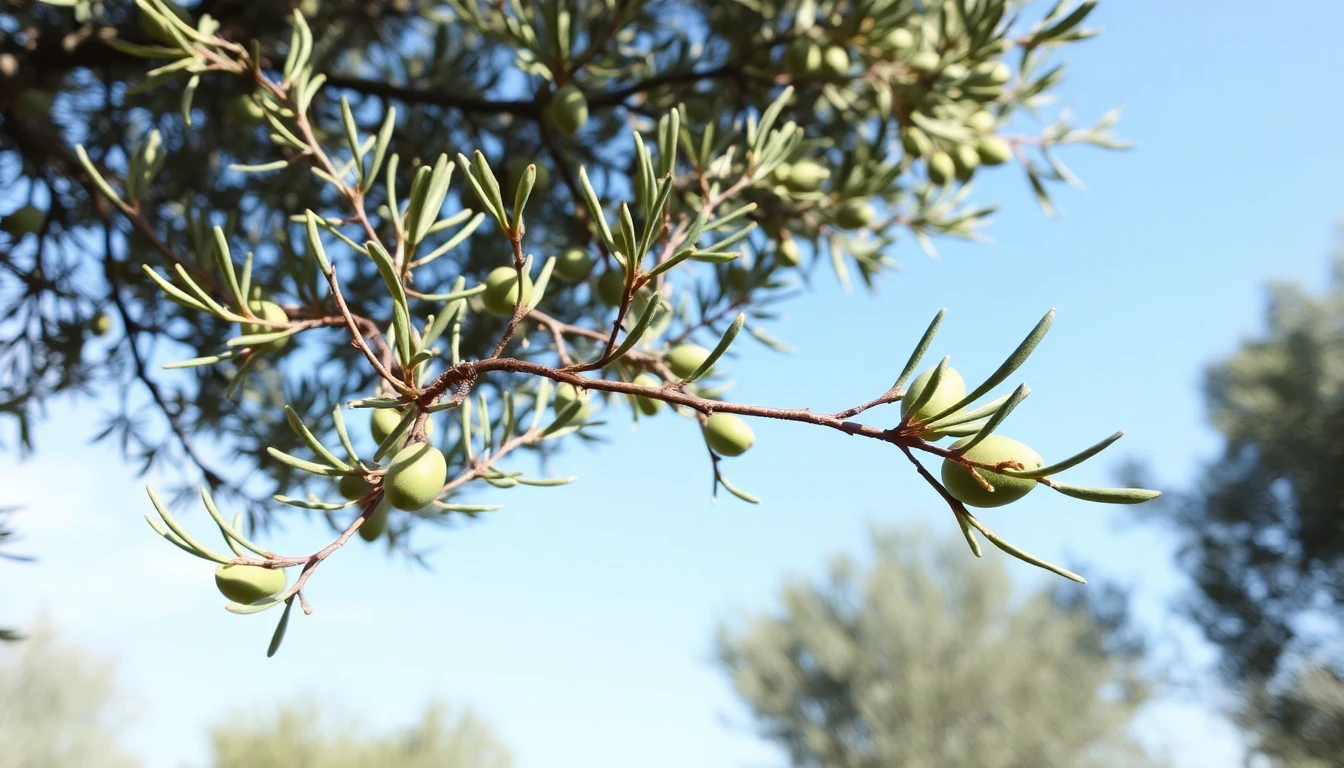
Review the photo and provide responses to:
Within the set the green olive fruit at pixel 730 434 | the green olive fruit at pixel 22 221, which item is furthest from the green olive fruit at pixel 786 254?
the green olive fruit at pixel 22 221

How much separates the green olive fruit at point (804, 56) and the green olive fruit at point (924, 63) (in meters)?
0.12

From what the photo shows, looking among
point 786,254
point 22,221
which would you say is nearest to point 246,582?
point 786,254

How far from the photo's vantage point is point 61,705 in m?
13.2

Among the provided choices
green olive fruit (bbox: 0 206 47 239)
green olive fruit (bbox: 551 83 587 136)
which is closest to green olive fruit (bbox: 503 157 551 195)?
green olive fruit (bbox: 551 83 587 136)

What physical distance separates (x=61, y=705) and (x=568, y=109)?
54.0ft

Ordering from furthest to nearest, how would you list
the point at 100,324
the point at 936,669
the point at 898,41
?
the point at 936,669, the point at 100,324, the point at 898,41

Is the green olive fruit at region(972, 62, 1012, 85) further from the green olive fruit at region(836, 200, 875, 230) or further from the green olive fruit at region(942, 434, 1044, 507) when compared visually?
the green olive fruit at region(942, 434, 1044, 507)

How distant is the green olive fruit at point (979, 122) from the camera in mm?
1204

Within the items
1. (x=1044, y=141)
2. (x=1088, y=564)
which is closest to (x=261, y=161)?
(x=1044, y=141)

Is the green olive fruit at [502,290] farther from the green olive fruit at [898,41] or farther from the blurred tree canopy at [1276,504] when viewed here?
the blurred tree canopy at [1276,504]

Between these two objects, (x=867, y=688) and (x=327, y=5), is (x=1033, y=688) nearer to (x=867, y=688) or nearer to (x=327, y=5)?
(x=867, y=688)

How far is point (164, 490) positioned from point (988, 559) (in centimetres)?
1303

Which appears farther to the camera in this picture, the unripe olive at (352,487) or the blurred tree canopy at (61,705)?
the blurred tree canopy at (61,705)

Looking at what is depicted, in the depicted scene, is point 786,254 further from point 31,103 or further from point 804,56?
point 31,103
